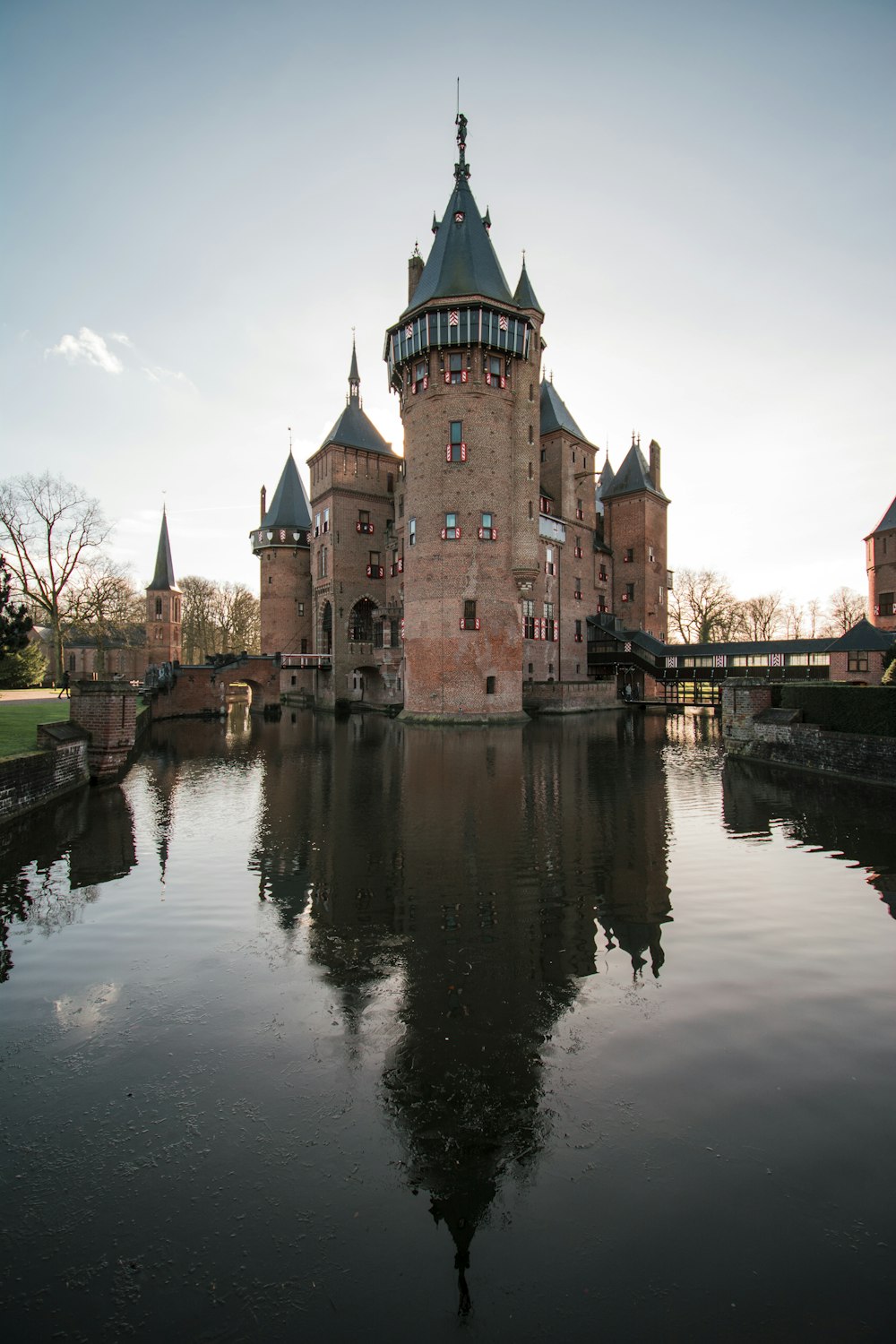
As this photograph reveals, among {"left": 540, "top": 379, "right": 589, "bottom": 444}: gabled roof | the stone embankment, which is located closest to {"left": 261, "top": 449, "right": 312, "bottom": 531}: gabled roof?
{"left": 540, "top": 379, "right": 589, "bottom": 444}: gabled roof

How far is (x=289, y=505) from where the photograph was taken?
4903 centimetres

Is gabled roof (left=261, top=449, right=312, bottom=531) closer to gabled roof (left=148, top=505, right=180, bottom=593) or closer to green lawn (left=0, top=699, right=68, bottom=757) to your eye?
gabled roof (left=148, top=505, right=180, bottom=593)

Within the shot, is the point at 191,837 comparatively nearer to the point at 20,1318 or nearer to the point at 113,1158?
the point at 113,1158

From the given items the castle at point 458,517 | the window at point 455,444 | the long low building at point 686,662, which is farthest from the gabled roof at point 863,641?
the window at point 455,444

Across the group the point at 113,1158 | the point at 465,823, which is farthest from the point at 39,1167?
the point at 465,823

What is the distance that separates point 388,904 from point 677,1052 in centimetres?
342

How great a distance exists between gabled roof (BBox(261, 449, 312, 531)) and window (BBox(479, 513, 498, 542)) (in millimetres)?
21223

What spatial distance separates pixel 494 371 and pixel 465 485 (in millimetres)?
5670

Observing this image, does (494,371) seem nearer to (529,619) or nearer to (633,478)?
(529,619)

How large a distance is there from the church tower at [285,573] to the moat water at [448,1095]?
128 ft

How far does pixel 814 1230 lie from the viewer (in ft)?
9.73

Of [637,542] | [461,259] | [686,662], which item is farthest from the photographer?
[637,542]

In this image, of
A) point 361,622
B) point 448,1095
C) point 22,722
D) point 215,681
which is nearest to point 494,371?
point 361,622

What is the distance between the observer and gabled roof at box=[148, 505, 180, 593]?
213 ft
